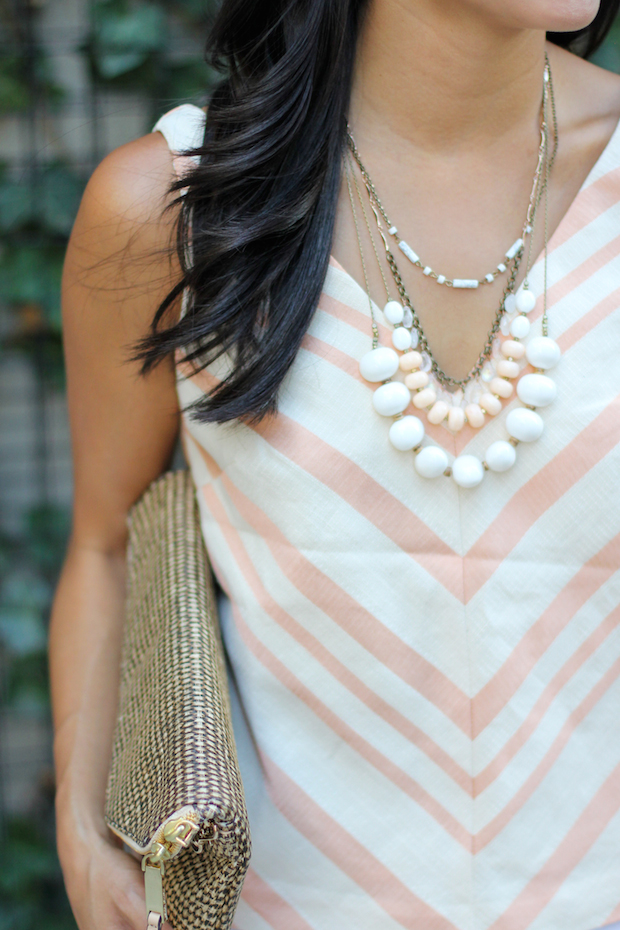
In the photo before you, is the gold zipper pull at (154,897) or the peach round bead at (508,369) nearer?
the gold zipper pull at (154,897)

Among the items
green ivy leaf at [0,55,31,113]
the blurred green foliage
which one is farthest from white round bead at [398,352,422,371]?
green ivy leaf at [0,55,31,113]

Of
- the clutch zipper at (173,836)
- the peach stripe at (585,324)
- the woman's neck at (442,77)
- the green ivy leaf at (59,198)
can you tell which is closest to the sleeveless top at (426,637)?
the peach stripe at (585,324)

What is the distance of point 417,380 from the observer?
2.28 feet

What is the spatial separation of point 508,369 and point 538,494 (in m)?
0.12

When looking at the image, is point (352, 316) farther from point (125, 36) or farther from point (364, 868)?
point (125, 36)

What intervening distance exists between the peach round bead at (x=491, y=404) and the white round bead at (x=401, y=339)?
86 millimetres

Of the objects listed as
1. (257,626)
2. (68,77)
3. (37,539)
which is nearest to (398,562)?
(257,626)

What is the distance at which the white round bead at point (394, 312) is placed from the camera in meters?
0.71

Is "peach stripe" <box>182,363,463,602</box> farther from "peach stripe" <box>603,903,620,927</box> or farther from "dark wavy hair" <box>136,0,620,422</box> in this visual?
"peach stripe" <box>603,903,620,927</box>

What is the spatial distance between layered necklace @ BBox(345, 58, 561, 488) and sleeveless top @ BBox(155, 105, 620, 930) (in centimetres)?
2

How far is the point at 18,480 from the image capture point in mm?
1524

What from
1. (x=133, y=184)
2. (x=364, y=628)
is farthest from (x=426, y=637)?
(x=133, y=184)

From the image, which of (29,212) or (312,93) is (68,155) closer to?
(29,212)

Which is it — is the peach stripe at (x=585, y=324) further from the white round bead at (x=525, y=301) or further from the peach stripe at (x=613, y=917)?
the peach stripe at (x=613, y=917)
